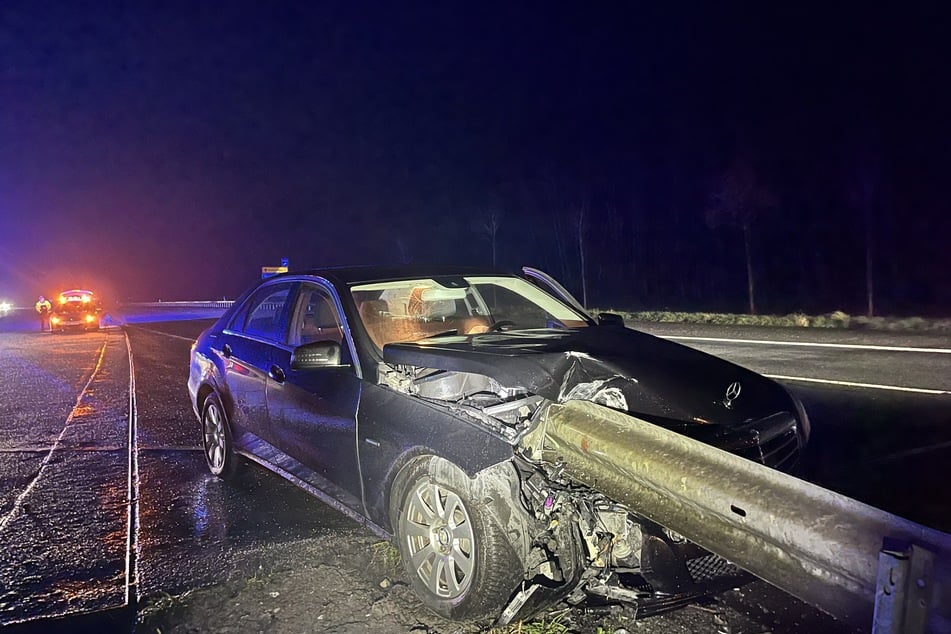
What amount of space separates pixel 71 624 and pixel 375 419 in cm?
177

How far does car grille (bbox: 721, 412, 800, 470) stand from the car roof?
2444 mm

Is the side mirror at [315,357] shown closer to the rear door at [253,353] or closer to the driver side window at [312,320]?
the driver side window at [312,320]

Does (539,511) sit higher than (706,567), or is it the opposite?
(539,511)

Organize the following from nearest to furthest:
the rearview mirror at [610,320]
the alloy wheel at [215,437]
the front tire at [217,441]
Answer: the rearview mirror at [610,320]
the front tire at [217,441]
the alloy wheel at [215,437]

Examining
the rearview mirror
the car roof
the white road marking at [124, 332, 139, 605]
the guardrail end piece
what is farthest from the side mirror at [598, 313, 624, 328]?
the white road marking at [124, 332, 139, 605]

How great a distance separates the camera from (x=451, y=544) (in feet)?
9.91

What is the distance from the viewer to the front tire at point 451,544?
279 cm

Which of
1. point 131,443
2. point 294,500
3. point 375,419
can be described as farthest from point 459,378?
point 131,443

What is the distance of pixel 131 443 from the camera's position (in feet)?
22.0

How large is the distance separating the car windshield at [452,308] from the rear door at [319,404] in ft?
0.98

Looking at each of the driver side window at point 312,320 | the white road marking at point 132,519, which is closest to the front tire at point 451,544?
the white road marking at point 132,519

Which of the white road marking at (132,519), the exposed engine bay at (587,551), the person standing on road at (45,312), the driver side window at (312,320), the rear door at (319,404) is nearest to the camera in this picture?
the exposed engine bay at (587,551)

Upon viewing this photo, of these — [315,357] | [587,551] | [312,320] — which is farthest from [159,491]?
[587,551]

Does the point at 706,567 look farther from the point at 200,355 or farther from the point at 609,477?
the point at 200,355
